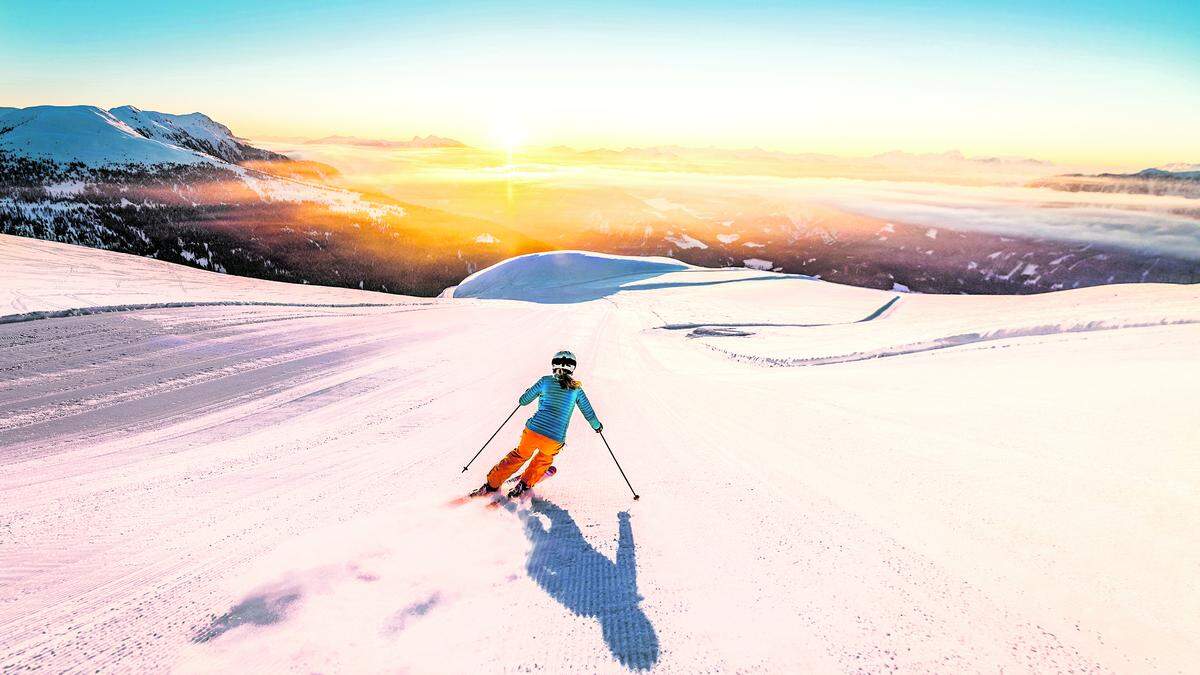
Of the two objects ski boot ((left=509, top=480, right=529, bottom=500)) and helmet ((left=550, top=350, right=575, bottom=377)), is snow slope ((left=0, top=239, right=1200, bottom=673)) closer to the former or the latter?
ski boot ((left=509, top=480, right=529, bottom=500))

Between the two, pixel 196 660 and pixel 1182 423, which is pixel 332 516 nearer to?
pixel 196 660

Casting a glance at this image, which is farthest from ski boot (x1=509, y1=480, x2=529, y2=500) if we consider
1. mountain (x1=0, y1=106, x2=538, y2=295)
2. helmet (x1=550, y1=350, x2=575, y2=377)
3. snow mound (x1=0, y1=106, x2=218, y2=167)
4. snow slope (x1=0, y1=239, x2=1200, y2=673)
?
snow mound (x1=0, y1=106, x2=218, y2=167)

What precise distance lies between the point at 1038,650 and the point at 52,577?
23.0ft

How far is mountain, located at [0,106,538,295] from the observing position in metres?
64.0

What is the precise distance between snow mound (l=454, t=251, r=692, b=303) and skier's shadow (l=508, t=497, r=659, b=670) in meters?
41.7

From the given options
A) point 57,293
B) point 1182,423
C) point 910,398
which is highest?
point 57,293

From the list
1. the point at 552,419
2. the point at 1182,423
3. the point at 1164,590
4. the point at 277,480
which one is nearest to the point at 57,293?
the point at 277,480

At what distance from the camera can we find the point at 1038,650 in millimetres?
3439

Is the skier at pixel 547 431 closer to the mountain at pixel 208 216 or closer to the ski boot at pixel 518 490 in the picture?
the ski boot at pixel 518 490

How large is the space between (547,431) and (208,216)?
328 feet

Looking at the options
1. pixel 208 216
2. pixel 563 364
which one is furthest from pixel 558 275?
pixel 208 216

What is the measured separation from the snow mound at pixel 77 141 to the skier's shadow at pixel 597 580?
139999 millimetres

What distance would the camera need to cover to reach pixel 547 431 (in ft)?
19.0

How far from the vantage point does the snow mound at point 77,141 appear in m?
103
